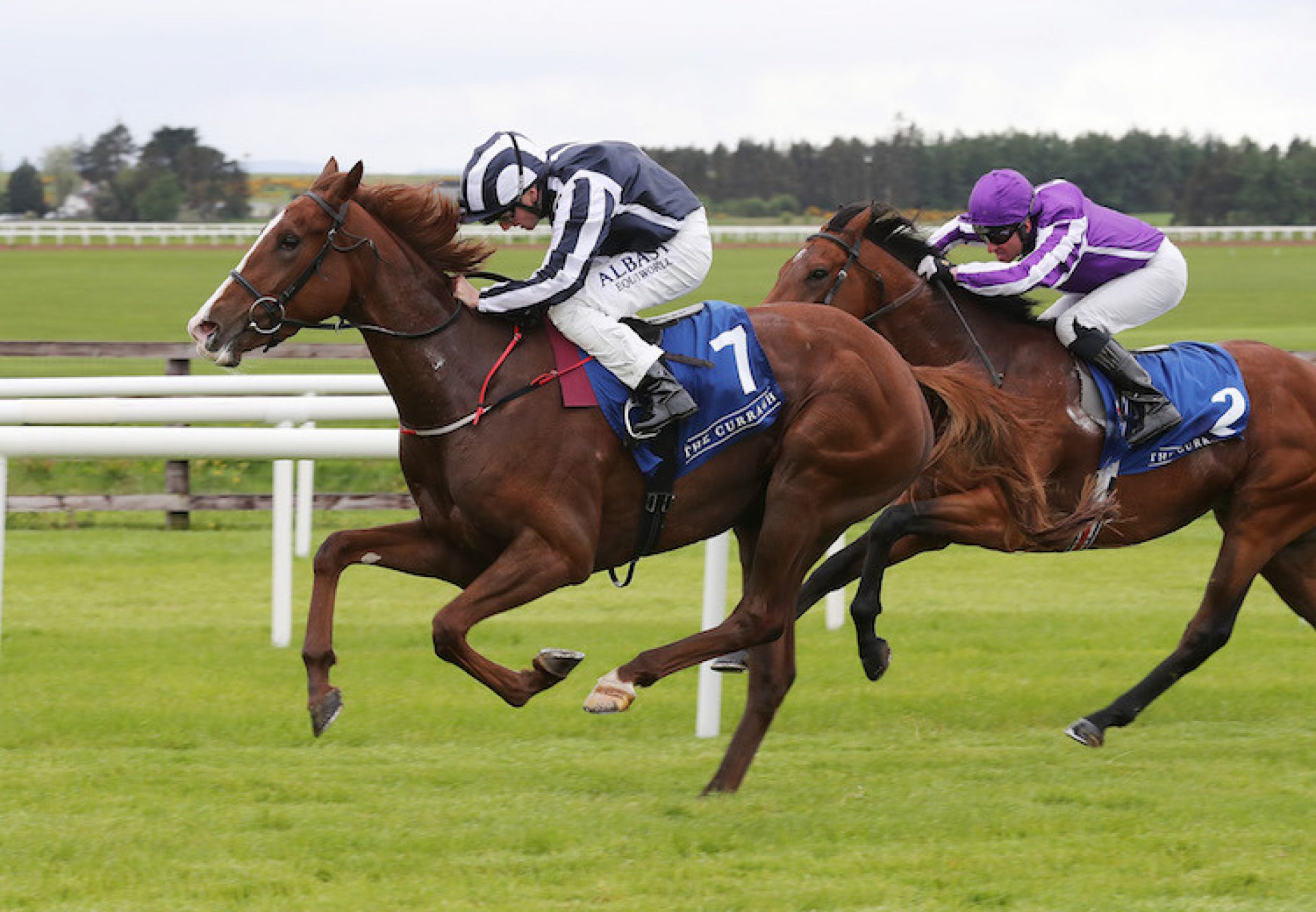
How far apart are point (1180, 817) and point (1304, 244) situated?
1546 inches

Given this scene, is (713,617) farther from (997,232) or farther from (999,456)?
(997,232)

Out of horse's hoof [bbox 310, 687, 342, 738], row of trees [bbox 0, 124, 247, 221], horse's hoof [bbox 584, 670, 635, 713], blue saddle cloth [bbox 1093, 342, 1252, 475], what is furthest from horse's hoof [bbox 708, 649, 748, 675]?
row of trees [bbox 0, 124, 247, 221]

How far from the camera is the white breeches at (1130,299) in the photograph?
529 cm

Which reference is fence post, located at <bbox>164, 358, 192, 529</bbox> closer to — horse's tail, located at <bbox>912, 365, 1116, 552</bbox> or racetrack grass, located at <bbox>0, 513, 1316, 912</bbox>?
racetrack grass, located at <bbox>0, 513, 1316, 912</bbox>

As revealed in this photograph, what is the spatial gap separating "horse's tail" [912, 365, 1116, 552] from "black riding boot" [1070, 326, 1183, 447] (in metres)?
0.24

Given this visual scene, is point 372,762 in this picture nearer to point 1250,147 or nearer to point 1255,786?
point 1255,786

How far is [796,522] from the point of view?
14.4 ft

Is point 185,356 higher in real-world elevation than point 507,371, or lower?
lower

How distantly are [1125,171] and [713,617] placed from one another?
4525 centimetres

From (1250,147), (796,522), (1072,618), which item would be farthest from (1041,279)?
(1250,147)

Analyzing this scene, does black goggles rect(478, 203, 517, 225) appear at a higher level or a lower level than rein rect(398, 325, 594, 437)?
higher

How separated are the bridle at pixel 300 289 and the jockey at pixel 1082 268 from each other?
6.11ft

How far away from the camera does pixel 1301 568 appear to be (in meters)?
5.48

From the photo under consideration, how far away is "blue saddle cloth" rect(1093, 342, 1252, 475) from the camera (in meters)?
5.20
